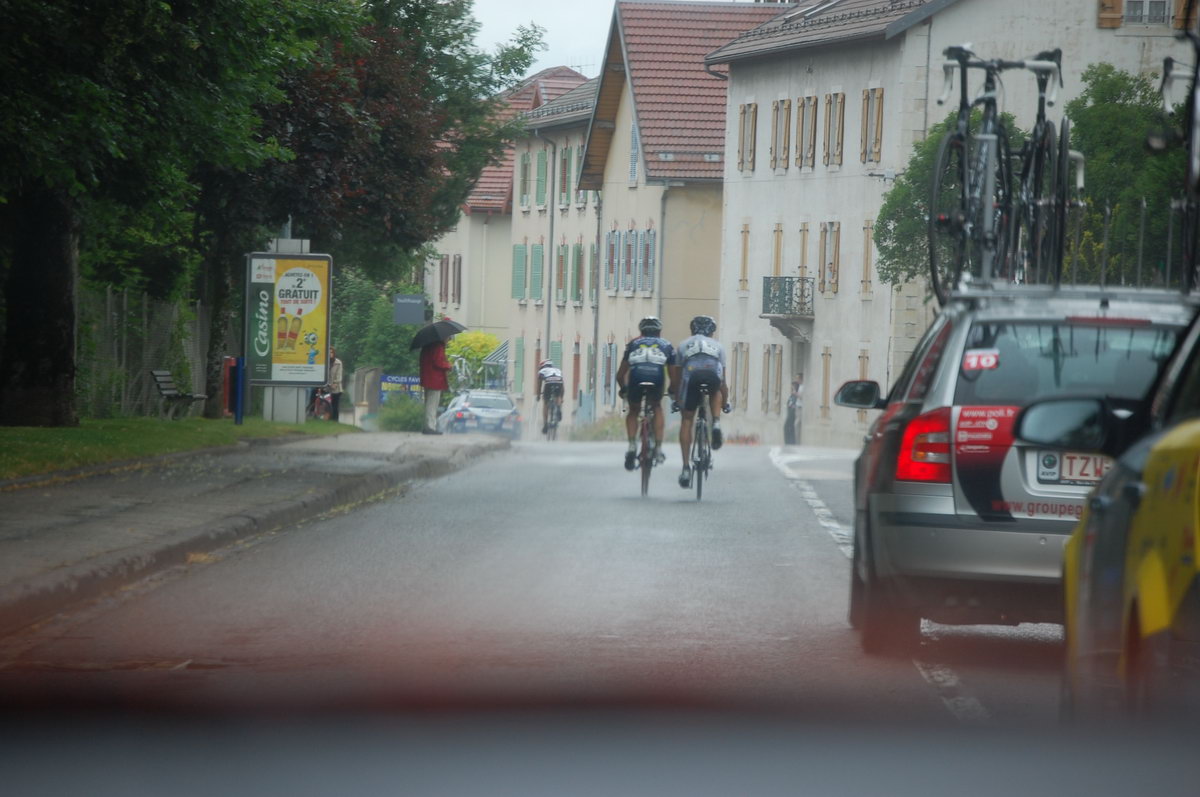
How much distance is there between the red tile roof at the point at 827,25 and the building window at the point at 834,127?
5.38 feet

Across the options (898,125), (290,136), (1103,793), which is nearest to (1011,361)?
(1103,793)

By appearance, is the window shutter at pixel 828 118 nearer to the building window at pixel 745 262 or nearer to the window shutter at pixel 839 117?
the window shutter at pixel 839 117

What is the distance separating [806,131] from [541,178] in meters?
22.9

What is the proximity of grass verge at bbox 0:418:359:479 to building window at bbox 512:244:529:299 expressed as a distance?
182ft

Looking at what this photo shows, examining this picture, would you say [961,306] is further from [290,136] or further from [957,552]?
[290,136]

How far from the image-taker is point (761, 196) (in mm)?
67375

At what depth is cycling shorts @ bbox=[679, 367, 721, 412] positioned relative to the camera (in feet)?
69.9

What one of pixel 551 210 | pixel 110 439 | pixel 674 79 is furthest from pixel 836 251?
pixel 110 439

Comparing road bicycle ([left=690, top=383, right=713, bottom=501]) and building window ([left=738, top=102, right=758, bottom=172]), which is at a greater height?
building window ([left=738, top=102, right=758, bottom=172])

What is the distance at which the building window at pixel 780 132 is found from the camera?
65.6 meters

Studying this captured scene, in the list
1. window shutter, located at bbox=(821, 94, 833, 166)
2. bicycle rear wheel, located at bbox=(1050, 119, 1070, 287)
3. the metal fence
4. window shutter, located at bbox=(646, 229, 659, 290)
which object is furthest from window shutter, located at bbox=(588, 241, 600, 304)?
bicycle rear wheel, located at bbox=(1050, 119, 1070, 287)

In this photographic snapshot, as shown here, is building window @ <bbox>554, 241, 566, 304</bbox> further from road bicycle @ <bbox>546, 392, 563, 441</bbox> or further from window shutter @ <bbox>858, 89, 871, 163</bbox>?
window shutter @ <bbox>858, 89, 871, 163</bbox>

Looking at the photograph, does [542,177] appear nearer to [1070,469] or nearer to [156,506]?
[156,506]

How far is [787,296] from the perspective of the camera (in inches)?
2566
